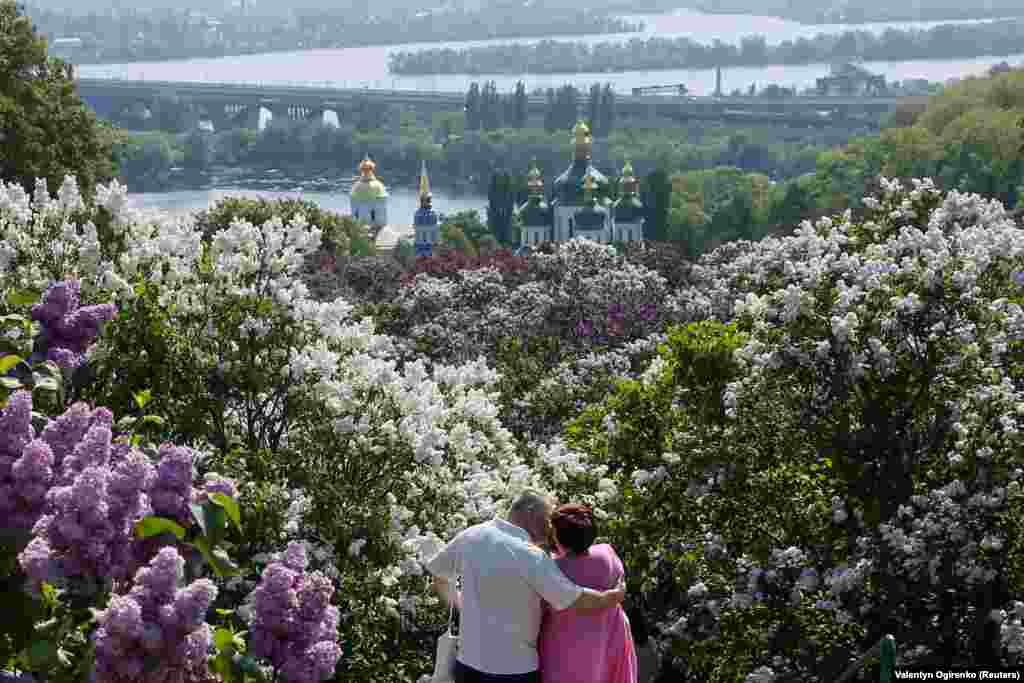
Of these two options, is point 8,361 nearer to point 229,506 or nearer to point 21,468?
point 21,468

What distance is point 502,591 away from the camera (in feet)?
26.0

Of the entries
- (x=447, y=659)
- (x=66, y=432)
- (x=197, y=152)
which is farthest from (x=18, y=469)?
(x=197, y=152)

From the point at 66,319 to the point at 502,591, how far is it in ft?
6.61

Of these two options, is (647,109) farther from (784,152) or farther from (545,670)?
(545,670)

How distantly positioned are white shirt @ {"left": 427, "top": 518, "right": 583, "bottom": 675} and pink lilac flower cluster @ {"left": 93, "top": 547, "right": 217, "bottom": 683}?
1.89m

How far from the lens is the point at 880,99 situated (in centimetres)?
19850

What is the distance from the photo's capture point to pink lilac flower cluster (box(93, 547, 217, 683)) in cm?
605

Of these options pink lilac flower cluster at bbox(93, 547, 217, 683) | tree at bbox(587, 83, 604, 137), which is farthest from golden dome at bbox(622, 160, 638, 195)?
pink lilac flower cluster at bbox(93, 547, 217, 683)

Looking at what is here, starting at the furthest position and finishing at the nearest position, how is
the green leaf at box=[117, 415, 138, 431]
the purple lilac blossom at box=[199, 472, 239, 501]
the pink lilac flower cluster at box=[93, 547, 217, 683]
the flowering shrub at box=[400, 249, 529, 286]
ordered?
the flowering shrub at box=[400, 249, 529, 286], the green leaf at box=[117, 415, 138, 431], the purple lilac blossom at box=[199, 472, 239, 501], the pink lilac flower cluster at box=[93, 547, 217, 683]

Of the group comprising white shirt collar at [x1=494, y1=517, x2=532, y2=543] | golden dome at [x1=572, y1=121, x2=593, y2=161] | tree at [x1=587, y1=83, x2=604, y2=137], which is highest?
white shirt collar at [x1=494, y1=517, x2=532, y2=543]

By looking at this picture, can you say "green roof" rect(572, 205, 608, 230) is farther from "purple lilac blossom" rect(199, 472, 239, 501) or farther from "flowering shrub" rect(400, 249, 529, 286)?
"purple lilac blossom" rect(199, 472, 239, 501)

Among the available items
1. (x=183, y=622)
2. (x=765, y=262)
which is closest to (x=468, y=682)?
(x=183, y=622)

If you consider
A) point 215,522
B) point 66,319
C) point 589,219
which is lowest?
point 589,219

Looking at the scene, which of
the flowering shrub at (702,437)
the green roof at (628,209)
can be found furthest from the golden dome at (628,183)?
the flowering shrub at (702,437)
